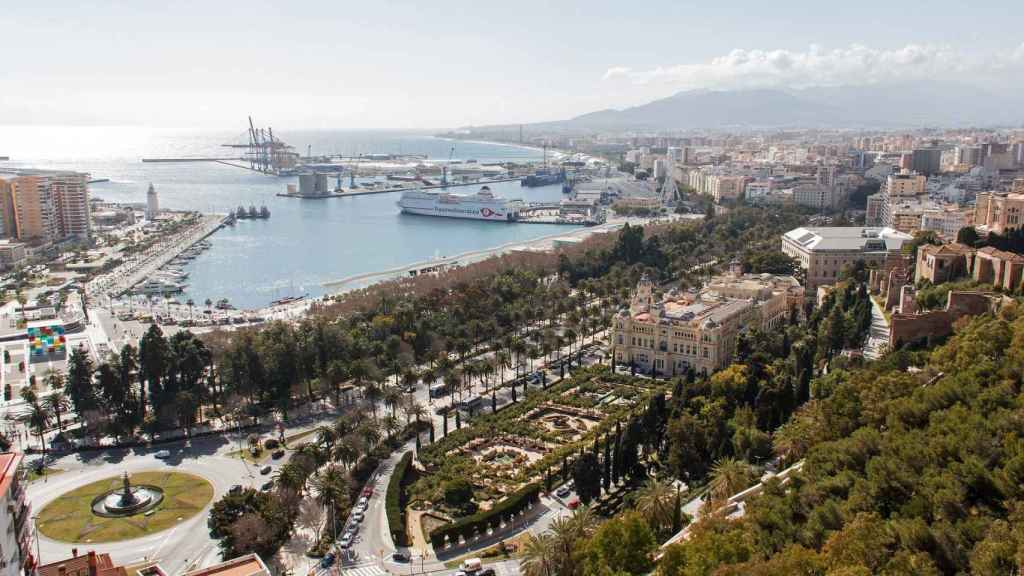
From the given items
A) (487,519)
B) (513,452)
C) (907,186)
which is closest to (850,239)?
(907,186)

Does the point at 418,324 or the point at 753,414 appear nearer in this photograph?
the point at 753,414

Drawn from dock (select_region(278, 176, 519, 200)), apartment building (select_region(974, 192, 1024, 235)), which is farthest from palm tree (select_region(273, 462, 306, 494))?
dock (select_region(278, 176, 519, 200))

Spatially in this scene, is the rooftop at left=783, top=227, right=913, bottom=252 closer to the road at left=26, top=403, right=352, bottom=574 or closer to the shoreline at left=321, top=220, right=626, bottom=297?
Answer: the shoreline at left=321, top=220, right=626, bottom=297

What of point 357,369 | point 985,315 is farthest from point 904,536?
point 357,369

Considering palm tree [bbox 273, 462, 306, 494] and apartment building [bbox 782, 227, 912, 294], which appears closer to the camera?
palm tree [bbox 273, 462, 306, 494]

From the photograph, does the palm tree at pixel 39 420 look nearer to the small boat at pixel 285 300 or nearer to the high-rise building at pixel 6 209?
the small boat at pixel 285 300

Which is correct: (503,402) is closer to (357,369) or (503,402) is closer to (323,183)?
(357,369)

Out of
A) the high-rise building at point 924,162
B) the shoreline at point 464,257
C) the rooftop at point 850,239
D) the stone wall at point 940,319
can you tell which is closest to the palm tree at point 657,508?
the stone wall at point 940,319
